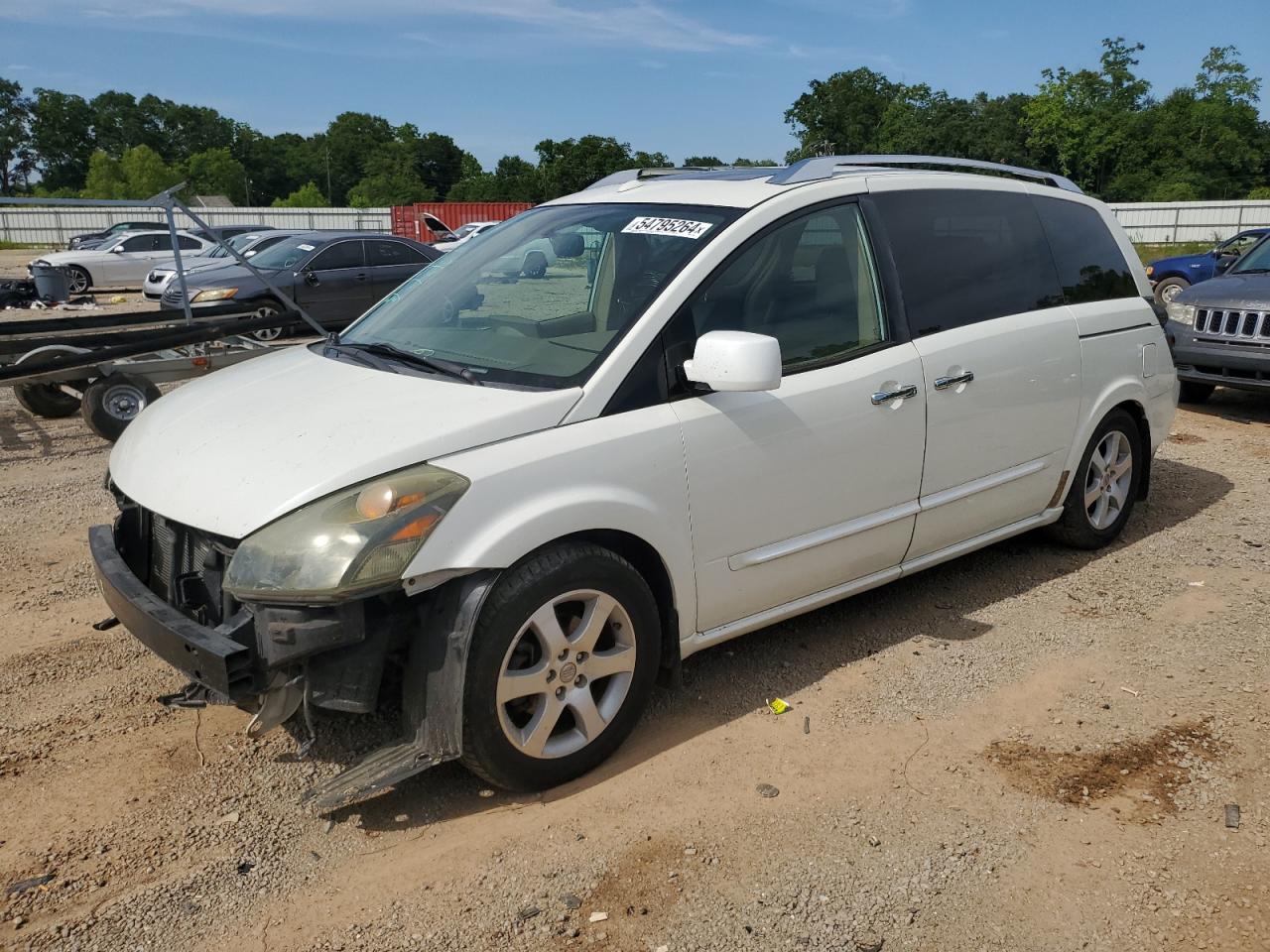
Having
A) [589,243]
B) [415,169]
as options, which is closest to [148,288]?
[589,243]

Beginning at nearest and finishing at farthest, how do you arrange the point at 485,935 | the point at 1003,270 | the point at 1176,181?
the point at 485,935
the point at 1003,270
the point at 1176,181

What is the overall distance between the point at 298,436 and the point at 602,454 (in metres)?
0.93

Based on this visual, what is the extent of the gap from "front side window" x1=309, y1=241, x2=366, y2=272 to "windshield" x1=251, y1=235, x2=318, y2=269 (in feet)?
0.67

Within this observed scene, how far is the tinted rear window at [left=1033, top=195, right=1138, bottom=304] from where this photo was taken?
497 cm

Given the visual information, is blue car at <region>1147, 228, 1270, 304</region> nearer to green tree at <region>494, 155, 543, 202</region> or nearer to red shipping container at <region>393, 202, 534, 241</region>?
red shipping container at <region>393, 202, 534, 241</region>

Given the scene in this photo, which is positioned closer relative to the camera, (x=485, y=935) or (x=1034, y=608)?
(x=485, y=935)

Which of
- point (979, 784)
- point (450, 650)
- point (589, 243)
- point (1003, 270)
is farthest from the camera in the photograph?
point (1003, 270)

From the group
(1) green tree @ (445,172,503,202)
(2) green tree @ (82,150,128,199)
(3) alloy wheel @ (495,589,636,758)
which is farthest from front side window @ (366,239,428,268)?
(2) green tree @ (82,150,128,199)

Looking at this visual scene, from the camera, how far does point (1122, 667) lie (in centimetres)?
420

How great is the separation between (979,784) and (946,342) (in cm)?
178

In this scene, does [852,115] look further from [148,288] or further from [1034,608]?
[1034,608]

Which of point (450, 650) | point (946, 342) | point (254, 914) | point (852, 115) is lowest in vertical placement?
point (254, 914)

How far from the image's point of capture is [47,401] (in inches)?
351

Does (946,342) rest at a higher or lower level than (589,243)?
lower
